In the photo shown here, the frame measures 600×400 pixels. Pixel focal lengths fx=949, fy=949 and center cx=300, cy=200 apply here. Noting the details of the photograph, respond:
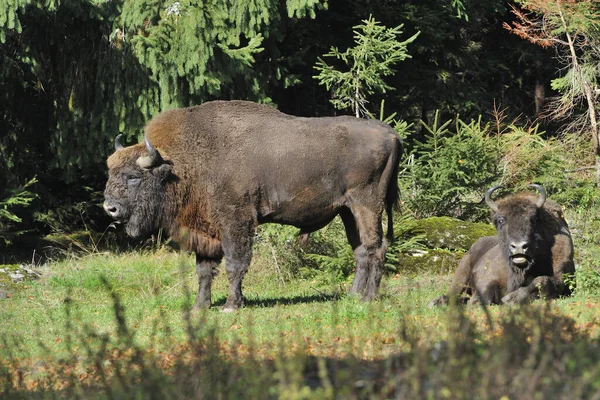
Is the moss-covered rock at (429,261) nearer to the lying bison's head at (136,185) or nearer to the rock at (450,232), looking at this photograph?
the rock at (450,232)

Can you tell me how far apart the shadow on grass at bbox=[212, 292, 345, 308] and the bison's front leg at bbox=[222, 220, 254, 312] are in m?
0.39

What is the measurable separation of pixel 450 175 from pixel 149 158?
7.63 m

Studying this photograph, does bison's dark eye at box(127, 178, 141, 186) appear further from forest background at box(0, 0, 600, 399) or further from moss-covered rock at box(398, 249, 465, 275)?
moss-covered rock at box(398, 249, 465, 275)

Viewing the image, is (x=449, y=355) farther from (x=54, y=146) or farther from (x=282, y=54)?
(x=282, y=54)

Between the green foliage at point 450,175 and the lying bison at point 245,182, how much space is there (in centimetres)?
533

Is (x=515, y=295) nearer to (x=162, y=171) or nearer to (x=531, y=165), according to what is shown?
(x=162, y=171)

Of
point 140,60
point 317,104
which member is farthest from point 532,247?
point 317,104

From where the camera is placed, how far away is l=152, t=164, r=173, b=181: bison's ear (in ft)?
43.9

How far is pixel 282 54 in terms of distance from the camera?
23.2m

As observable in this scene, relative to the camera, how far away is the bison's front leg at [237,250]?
1308 cm

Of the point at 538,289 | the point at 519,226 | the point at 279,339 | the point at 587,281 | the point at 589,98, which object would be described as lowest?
the point at 538,289

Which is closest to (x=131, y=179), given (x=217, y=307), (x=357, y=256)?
(x=217, y=307)

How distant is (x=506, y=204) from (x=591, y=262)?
1359mm

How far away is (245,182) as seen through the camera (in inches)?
517
